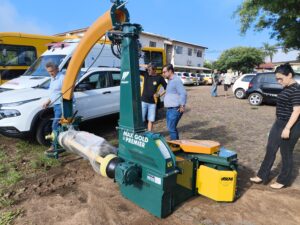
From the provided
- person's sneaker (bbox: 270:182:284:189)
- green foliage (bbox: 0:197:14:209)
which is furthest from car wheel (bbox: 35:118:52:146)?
person's sneaker (bbox: 270:182:284:189)

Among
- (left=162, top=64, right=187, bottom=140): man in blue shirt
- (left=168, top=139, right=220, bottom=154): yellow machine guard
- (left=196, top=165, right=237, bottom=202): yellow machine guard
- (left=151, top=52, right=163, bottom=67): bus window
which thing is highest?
(left=151, top=52, right=163, bottom=67): bus window

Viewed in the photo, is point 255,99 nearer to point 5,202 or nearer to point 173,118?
point 173,118

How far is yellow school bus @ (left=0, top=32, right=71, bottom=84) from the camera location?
10641mm

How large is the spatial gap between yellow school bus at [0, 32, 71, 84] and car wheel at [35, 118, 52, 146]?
549cm

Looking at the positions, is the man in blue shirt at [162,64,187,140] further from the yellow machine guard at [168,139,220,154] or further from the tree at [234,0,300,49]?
the tree at [234,0,300,49]

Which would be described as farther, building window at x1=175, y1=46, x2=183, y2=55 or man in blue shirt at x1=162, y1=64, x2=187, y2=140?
building window at x1=175, y1=46, x2=183, y2=55

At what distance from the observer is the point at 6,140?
6.93 metres

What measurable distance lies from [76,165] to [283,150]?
3.61m

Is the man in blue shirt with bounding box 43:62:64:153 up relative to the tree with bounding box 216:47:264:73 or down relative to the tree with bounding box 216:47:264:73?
down

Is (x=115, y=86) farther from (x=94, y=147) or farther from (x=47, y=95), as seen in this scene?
(x=94, y=147)

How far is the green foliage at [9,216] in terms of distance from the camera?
3.45 m

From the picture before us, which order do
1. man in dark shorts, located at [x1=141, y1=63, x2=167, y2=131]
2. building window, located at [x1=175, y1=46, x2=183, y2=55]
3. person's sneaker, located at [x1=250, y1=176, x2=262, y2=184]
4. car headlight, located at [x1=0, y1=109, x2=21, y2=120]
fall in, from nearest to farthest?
person's sneaker, located at [x1=250, y1=176, x2=262, y2=184]
car headlight, located at [x1=0, y1=109, x2=21, y2=120]
man in dark shorts, located at [x1=141, y1=63, x2=167, y2=131]
building window, located at [x1=175, y1=46, x2=183, y2=55]

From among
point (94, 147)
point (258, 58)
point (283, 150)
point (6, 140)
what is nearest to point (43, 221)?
point (94, 147)

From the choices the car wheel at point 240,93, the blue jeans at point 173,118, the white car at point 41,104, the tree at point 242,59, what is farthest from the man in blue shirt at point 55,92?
the tree at point 242,59
